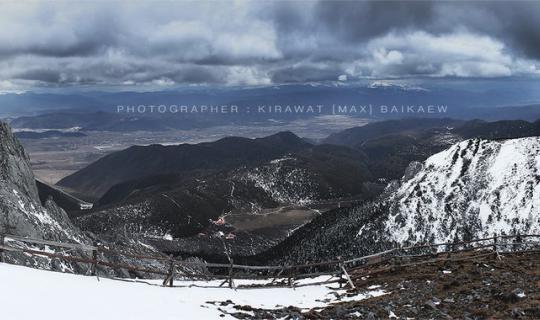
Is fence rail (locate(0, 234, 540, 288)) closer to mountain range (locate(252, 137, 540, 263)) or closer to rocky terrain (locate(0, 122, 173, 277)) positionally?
rocky terrain (locate(0, 122, 173, 277))

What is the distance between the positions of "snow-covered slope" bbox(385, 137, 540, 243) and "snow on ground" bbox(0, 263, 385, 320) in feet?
424

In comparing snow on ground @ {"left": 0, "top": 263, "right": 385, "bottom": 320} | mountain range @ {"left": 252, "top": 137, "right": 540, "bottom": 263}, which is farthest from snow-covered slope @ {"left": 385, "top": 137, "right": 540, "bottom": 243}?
snow on ground @ {"left": 0, "top": 263, "right": 385, "bottom": 320}

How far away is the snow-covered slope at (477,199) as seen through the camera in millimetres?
150250

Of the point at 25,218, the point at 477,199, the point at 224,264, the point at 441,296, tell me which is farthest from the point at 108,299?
the point at 477,199

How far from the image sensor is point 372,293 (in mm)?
31562

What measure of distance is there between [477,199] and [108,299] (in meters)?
170

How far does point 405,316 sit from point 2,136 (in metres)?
97.6

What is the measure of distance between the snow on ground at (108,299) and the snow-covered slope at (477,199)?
12933 cm

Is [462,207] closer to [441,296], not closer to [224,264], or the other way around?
[441,296]

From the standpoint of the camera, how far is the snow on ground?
20.4m

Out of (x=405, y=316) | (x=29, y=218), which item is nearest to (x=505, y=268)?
(x=405, y=316)

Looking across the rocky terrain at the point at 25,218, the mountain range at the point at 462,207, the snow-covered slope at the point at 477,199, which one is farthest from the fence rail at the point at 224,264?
the mountain range at the point at 462,207

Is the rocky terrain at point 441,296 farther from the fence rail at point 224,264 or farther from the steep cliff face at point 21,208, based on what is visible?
the steep cliff face at point 21,208

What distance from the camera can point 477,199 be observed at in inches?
6693
